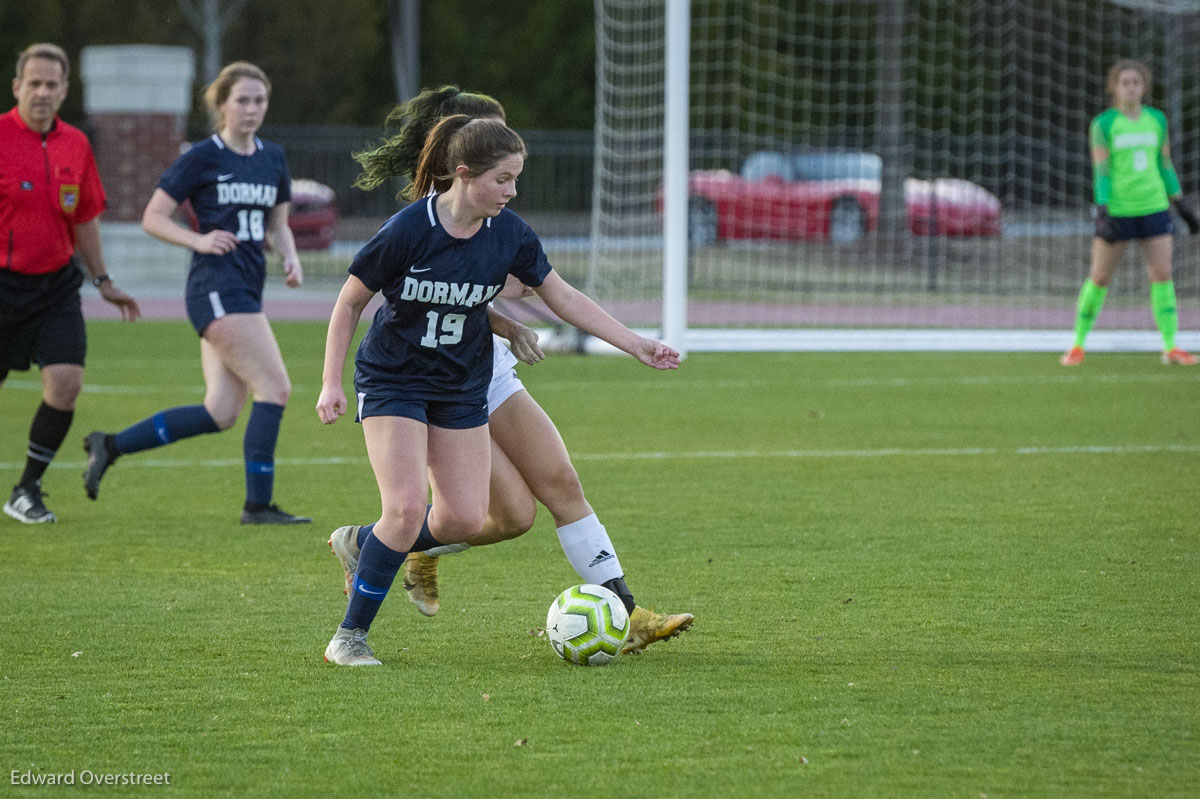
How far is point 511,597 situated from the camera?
5457 mm

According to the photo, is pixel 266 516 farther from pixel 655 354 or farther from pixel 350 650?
pixel 655 354

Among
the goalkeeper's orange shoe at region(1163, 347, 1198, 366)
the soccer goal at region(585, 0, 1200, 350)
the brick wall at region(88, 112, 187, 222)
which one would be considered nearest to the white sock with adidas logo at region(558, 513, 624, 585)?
the goalkeeper's orange shoe at region(1163, 347, 1198, 366)

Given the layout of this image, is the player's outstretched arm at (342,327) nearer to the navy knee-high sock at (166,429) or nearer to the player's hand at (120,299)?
the navy knee-high sock at (166,429)

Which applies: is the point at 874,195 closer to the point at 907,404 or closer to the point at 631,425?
the point at 907,404

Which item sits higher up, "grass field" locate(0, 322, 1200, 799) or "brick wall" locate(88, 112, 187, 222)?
"brick wall" locate(88, 112, 187, 222)

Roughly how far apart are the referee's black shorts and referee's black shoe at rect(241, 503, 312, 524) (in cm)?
103

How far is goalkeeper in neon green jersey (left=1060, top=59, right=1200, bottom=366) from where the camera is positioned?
11.6m

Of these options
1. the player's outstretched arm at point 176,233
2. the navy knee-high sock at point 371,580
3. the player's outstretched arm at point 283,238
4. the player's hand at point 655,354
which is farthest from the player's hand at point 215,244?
the player's hand at point 655,354

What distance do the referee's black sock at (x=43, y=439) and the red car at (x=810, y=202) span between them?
1460cm

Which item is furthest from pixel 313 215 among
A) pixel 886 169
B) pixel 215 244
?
pixel 215 244

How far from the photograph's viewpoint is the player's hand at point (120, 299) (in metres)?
7.02

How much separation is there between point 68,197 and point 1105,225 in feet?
26.4

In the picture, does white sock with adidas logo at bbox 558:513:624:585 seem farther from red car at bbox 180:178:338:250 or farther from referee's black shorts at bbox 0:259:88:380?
red car at bbox 180:178:338:250

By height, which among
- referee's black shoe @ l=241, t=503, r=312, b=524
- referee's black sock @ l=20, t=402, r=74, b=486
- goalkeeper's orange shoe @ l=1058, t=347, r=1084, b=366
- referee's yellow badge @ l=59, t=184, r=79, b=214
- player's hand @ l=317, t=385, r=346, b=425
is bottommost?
referee's black shoe @ l=241, t=503, r=312, b=524
